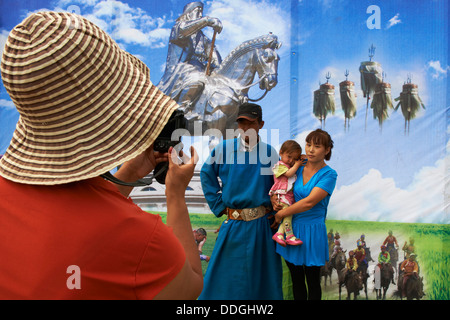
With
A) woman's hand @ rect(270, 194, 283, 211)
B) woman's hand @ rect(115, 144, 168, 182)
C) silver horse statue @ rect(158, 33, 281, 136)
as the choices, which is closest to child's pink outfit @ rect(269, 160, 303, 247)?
woman's hand @ rect(270, 194, 283, 211)

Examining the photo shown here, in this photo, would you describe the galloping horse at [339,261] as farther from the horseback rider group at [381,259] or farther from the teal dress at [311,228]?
the teal dress at [311,228]

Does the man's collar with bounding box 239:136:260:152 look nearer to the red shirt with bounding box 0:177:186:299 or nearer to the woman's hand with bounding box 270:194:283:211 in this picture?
the woman's hand with bounding box 270:194:283:211

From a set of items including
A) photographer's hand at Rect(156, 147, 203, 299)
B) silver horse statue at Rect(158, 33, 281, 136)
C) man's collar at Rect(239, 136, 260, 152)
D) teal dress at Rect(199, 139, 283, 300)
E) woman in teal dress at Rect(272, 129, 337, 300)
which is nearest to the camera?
photographer's hand at Rect(156, 147, 203, 299)

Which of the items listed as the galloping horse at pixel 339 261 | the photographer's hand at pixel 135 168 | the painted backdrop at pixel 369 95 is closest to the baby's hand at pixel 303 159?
the painted backdrop at pixel 369 95

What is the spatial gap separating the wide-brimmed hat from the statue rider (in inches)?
116

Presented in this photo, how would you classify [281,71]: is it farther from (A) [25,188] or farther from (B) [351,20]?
(A) [25,188]

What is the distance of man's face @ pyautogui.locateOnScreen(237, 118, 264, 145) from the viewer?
3242 mm

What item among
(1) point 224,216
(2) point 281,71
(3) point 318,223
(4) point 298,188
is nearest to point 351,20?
(2) point 281,71

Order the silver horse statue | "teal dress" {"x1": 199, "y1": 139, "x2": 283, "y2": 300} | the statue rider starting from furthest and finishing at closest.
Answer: the statue rider, the silver horse statue, "teal dress" {"x1": 199, "y1": 139, "x2": 283, "y2": 300}

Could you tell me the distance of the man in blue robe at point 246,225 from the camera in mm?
3086

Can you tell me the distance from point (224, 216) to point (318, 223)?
916mm

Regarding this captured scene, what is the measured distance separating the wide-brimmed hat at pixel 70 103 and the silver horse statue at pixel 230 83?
2871 mm

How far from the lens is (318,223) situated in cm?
304

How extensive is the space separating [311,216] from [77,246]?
2.52 meters
